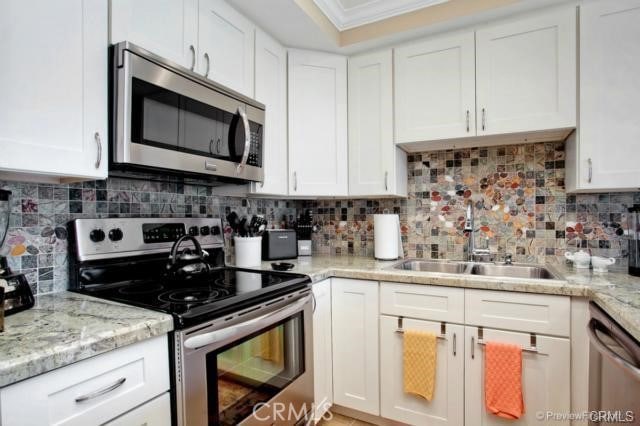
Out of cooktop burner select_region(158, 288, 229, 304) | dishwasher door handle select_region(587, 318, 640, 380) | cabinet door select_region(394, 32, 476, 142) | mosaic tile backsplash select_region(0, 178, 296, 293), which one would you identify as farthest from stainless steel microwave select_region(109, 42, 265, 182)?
dishwasher door handle select_region(587, 318, 640, 380)

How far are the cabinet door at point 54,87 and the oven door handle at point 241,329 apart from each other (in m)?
0.66

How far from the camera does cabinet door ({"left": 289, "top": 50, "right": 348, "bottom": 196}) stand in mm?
2184

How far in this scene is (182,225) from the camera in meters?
1.78

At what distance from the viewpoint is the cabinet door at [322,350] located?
183cm

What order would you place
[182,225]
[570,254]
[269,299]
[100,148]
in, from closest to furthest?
[100,148] → [269,299] → [182,225] → [570,254]

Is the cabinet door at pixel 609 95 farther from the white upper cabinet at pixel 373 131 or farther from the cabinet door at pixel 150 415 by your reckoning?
the cabinet door at pixel 150 415

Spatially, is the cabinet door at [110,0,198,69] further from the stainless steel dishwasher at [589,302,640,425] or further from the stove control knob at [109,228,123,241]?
the stainless steel dishwasher at [589,302,640,425]

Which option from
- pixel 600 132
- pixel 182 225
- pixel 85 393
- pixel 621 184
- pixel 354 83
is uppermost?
pixel 354 83

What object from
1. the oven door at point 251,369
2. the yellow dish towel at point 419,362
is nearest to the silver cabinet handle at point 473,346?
the yellow dish towel at point 419,362

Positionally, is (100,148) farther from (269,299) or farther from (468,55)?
(468,55)

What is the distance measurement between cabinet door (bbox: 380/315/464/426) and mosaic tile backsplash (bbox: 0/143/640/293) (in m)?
0.70

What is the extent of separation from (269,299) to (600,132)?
1.77 m

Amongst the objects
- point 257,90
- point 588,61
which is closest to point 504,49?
point 588,61

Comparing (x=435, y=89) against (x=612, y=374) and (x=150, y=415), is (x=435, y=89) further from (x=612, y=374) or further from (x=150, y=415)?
(x=150, y=415)
